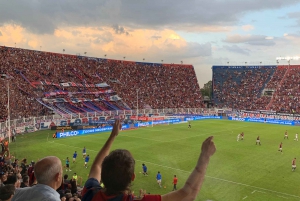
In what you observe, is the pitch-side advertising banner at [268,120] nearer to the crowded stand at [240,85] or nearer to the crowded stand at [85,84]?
the crowded stand at [240,85]

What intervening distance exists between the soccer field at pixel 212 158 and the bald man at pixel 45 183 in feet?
52.7

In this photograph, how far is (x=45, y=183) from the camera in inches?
123

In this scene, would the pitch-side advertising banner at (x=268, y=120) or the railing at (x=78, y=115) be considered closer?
the railing at (x=78, y=115)

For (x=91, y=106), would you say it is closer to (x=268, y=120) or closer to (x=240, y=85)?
(x=268, y=120)

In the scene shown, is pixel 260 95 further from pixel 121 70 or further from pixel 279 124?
pixel 121 70

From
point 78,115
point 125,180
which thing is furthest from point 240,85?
point 125,180

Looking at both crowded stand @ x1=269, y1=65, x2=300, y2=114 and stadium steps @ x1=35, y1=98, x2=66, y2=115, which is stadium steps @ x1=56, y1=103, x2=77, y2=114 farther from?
crowded stand @ x1=269, y1=65, x2=300, y2=114

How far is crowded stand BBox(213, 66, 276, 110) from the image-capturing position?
8188cm

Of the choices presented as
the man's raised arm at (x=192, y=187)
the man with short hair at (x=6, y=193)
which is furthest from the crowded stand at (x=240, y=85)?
the man's raised arm at (x=192, y=187)

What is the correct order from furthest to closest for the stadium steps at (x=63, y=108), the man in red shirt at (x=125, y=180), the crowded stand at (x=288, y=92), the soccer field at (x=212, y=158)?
the crowded stand at (x=288, y=92) → the stadium steps at (x=63, y=108) → the soccer field at (x=212, y=158) → the man in red shirt at (x=125, y=180)

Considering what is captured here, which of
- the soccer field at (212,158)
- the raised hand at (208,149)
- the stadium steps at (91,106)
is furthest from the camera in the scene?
the stadium steps at (91,106)

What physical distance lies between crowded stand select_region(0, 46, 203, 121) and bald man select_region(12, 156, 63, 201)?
46452mm

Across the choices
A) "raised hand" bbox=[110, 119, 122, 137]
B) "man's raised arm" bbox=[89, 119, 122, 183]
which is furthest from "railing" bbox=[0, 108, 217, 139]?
"man's raised arm" bbox=[89, 119, 122, 183]

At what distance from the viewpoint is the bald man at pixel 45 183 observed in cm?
298
